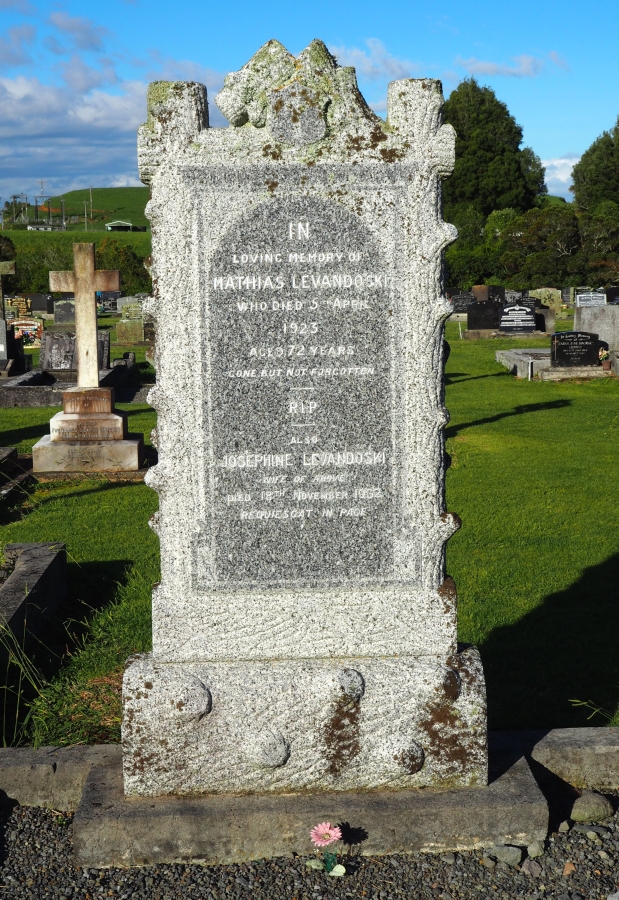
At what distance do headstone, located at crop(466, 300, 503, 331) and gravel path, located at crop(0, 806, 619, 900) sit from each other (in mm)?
23684

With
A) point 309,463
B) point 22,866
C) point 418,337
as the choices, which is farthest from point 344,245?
point 22,866

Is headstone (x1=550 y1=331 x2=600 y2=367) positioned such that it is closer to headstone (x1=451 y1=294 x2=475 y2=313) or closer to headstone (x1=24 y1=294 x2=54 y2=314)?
headstone (x1=451 y1=294 x2=475 y2=313)

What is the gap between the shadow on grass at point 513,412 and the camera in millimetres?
12666

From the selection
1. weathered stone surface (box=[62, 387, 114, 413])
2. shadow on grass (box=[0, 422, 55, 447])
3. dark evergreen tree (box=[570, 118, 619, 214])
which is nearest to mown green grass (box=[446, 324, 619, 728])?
weathered stone surface (box=[62, 387, 114, 413])

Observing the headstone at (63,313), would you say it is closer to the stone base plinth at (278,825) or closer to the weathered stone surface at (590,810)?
the stone base plinth at (278,825)

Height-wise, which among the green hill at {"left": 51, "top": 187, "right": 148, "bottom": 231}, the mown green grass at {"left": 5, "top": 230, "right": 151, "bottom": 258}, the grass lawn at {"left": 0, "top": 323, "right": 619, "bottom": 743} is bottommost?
the grass lawn at {"left": 0, "top": 323, "right": 619, "bottom": 743}

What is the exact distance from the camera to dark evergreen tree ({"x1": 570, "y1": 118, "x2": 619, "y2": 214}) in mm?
55875

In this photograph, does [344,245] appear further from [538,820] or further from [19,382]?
[19,382]

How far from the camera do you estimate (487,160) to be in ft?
205

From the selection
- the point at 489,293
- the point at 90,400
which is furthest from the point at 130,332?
the point at 489,293

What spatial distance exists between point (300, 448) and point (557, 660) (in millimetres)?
2408

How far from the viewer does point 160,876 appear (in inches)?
119

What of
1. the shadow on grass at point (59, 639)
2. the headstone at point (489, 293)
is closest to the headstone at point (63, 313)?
the headstone at point (489, 293)

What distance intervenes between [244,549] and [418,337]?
1.01 m
